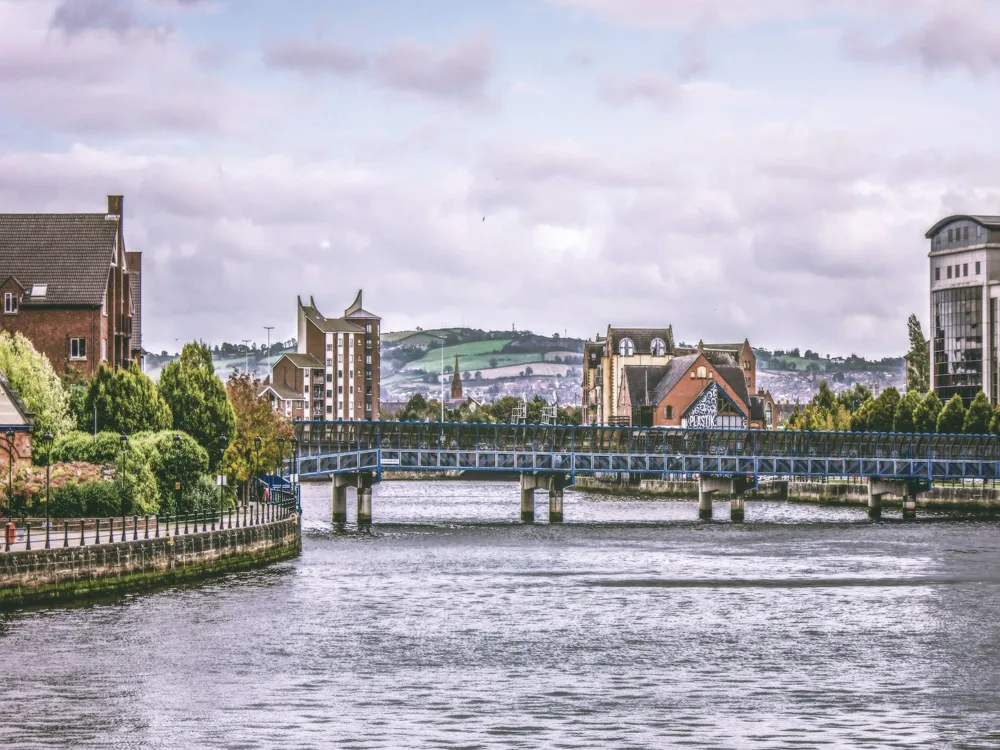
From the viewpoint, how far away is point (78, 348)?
120750 millimetres

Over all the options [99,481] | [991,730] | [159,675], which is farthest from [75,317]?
[991,730]

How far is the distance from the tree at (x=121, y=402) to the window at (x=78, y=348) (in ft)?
60.6

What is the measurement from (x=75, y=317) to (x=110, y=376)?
20178 millimetres

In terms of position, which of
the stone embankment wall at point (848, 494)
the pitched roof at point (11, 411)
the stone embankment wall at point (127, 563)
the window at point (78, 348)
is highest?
the window at point (78, 348)

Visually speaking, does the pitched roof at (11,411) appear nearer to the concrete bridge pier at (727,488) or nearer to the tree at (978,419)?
the concrete bridge pier at (727,488)

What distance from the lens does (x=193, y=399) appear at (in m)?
110

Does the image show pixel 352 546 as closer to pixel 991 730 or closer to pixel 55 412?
pixel 55 412

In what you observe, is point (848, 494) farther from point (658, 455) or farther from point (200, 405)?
point (200, 405)

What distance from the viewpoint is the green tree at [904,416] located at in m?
185

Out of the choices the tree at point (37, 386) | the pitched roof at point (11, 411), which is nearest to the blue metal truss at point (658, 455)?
the tree at point (37, 386)

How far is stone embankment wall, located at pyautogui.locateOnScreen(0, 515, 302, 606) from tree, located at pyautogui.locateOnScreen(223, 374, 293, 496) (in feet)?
86.6

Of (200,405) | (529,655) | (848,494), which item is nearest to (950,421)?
(848,494)

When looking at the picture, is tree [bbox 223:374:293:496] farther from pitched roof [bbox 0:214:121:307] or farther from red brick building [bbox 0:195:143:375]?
pitched roof [bbox 0:214:121:307]

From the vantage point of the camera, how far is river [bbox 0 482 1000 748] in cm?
4441
